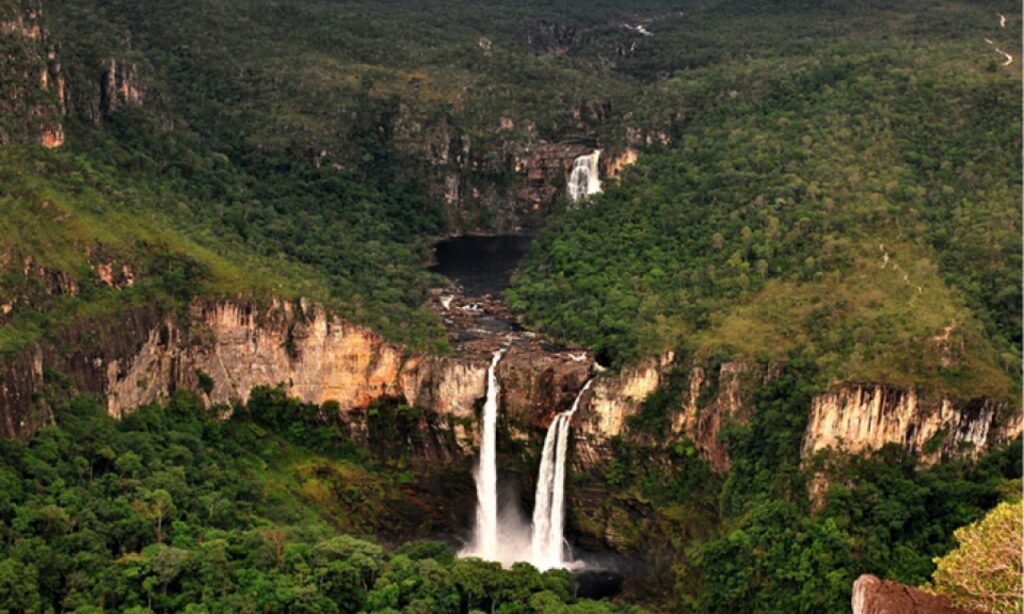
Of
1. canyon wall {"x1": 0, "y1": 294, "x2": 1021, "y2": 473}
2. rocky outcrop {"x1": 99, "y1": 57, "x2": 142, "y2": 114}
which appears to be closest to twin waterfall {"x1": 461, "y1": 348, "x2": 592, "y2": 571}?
canyon wall {"x1": 0, "y1": 294, "x2": 1021, "y2": 473}

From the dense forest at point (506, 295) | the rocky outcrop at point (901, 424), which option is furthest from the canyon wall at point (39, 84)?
the rocky outcrop at point (901, 424)

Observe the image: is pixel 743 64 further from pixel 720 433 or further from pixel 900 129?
pixel 720 433

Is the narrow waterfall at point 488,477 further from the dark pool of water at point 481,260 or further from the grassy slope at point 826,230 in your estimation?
the dark pool of water at point 481,260

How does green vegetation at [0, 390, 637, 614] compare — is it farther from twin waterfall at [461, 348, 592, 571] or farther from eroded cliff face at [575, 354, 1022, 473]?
eroded cliff face at [575, 354, 1022, 473]

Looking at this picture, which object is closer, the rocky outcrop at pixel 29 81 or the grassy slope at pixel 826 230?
the grassy slope at pixel 826 230

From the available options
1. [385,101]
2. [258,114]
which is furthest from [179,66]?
[385,101]

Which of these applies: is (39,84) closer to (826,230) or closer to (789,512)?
(826,230)
